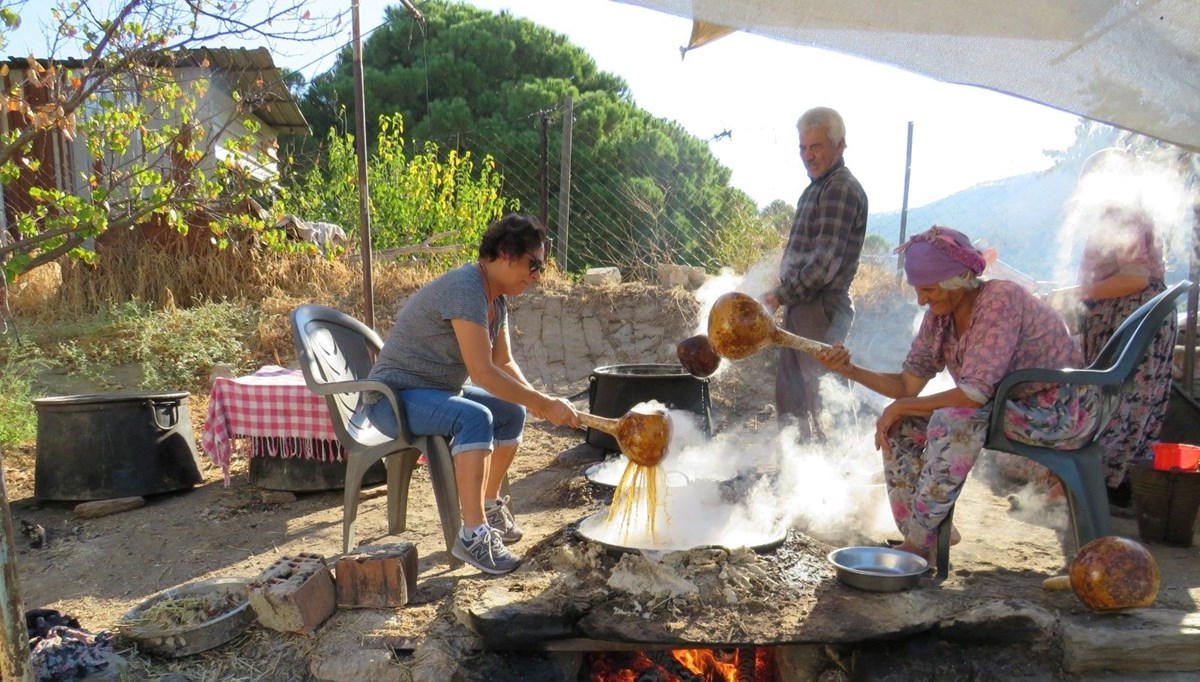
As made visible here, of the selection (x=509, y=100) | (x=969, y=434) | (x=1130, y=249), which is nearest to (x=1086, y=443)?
(x=969, y=434)

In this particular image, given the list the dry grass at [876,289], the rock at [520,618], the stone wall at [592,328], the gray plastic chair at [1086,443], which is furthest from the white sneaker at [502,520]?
the dry grass at [876,289]

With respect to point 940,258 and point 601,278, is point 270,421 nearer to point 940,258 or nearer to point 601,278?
point 940,258

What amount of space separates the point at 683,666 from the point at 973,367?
1562mm

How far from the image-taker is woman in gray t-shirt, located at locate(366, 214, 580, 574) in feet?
11.1

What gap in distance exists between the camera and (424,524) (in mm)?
4613

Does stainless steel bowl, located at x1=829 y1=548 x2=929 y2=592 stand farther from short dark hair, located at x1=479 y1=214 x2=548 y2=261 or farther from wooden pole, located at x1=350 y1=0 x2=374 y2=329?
wooden pole, located at x1=350 y1=0 x2=374 y2=329

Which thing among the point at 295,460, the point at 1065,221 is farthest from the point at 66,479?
the point at 1065,221

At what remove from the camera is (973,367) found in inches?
122

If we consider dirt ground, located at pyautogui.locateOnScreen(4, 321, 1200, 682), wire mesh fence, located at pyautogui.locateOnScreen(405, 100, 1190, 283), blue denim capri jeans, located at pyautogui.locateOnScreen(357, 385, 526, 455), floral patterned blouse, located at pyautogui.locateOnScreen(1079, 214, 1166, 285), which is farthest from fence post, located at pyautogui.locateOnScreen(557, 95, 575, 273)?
floral patterned blouse, located at pyautogui.locateOnScreen(1079, 214, 1166, 285)

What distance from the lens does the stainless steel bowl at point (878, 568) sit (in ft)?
9.36

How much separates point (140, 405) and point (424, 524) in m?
2.11

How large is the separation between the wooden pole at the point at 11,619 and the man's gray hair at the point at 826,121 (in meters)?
3.77

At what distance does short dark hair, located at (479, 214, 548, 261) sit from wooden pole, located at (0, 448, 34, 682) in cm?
206

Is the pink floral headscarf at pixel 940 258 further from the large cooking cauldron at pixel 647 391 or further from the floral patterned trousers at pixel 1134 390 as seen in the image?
the large cooking cauldron at pixel 647 391
